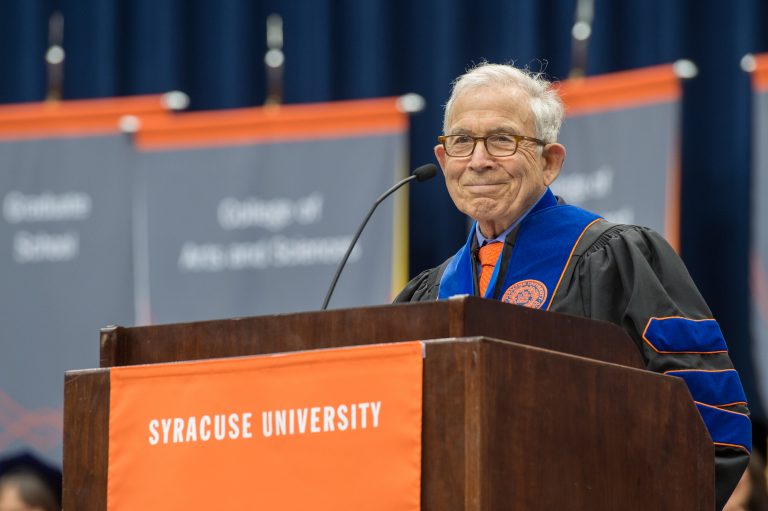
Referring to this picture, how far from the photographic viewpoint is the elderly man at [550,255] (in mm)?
2301

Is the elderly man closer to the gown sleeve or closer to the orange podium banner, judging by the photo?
the gown sleeve

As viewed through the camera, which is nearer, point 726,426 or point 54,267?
point 726,426

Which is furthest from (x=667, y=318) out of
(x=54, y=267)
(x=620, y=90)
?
(x=54, y=267)

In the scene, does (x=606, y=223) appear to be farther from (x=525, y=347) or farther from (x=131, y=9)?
(x=131, y=9)

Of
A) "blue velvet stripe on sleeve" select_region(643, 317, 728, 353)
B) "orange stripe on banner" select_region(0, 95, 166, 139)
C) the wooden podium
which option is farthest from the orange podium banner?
"orange stripe on banner" select_region(0, 95, 166, 139)

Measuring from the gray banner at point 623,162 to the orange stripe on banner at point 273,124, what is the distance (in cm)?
81

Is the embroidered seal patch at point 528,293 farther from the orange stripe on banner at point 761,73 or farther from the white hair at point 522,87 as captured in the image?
the orange stripe on banner at point 761,73

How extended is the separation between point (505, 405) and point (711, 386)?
2.12ft

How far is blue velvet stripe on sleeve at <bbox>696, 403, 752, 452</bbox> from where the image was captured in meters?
2.25

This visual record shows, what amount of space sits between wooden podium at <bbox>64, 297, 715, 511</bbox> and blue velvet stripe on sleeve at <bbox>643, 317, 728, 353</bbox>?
0.24 m

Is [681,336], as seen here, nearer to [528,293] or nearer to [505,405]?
[528,293]

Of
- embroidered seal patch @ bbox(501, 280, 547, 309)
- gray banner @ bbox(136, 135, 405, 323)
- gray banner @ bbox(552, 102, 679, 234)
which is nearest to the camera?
embroidered seal patch @ bbox(501, 280, 547, 309)

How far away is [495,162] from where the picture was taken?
2.62 m

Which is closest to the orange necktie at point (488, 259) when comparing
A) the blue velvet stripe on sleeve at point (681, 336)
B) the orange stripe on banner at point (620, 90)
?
the blue velvet stripe on sleeve at point (681, 336)
